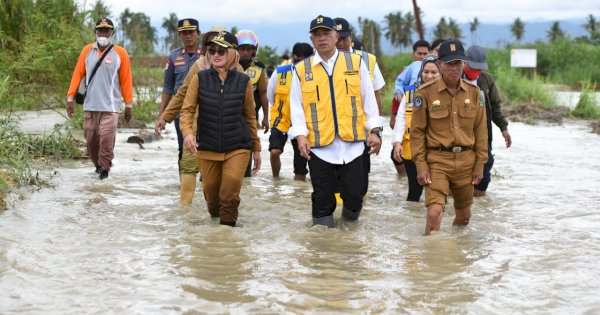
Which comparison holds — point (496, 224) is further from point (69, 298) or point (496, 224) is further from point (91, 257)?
point (69, 298)

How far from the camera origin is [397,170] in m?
12.0

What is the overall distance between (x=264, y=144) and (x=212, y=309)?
10.8 metres

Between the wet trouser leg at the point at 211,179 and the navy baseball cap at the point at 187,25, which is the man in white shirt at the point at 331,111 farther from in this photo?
the navy baseball cap at the point at 187,25

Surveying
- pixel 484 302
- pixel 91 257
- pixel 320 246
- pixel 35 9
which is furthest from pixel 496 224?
pixel 35 9

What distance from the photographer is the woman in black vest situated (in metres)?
7.49

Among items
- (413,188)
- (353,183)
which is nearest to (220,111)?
(353,183)

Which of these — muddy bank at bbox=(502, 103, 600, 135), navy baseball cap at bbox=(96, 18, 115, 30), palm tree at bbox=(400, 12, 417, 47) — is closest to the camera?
navy baseball cap at bbox=(96, 18, 115, 30)

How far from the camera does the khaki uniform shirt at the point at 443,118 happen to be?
23.0ft

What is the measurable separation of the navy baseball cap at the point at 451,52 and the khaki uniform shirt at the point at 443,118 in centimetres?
20

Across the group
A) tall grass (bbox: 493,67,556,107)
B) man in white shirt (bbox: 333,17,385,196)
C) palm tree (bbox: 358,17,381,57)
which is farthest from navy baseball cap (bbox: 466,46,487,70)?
tall grass (bbox: 493,67,556,107)

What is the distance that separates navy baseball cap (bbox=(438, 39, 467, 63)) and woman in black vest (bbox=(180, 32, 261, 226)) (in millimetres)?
1682

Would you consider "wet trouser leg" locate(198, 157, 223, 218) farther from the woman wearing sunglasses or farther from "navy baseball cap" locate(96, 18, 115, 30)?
"navy baseball cap" locate(96, 18, 115, 30)

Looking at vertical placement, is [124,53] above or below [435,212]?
above

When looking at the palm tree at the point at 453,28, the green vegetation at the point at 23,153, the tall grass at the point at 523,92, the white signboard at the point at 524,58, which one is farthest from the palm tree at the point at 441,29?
the green vegetation at the point at 23,153
